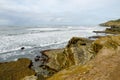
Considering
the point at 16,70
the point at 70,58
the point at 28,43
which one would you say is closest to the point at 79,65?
the point at 70,58

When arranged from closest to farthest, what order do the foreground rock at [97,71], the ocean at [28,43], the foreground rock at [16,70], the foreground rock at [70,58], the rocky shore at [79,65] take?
1. the foreground rock at [97,71]
2. the rocky shore at [79,65]
3. the foreground rock at [16,70]
4. the foreground rock at [70,58]
5. the ocean at [28,43]

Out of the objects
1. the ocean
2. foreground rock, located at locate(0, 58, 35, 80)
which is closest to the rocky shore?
foreground rock, located at locate(0, 58, 35, 80)

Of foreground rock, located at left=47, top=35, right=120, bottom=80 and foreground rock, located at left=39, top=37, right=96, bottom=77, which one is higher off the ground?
foreground rock, located at left=47, top=35, right=120, bottom=80

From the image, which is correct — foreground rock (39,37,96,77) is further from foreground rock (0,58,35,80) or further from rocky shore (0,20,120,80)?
foreground rock (0,58,35,80)

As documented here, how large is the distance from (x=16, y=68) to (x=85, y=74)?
1372cm

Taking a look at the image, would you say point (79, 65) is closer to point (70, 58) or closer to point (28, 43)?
point (70, 58)

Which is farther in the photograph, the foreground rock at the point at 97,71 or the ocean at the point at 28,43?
the ocean at the point at 28,43

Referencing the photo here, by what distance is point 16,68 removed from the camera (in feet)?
68.2

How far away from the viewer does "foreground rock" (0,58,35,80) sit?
18188mm

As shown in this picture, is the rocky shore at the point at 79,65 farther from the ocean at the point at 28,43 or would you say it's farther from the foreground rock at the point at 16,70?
the ocean at the point at 28,43

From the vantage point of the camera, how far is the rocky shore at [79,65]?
8475mm

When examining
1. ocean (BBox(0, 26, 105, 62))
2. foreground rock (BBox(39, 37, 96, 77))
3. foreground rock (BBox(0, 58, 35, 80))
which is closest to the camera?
foreground rock (BBox(0, 58, 35, 80))

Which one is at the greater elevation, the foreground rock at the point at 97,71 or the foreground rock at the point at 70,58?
the foreground rock at the point at 97,71

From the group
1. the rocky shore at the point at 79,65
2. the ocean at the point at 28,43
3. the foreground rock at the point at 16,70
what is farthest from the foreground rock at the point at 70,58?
the ocean at the point at 28,43
